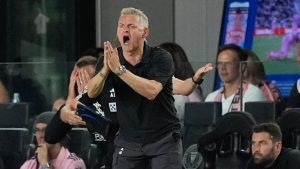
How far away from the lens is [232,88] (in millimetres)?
11633

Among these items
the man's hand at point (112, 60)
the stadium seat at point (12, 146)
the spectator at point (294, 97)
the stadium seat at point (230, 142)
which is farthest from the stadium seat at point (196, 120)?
the man's hand at point (112, 60)

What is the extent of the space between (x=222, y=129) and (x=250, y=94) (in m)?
0.71

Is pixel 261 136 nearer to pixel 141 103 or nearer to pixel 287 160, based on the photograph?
pixel 287 160

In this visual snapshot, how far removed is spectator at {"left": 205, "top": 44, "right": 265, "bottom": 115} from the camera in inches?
453

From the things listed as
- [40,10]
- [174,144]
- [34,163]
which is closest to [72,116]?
[174,144]

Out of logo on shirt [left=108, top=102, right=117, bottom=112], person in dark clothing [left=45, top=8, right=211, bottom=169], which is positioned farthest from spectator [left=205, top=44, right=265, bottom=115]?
person in dark clothing [left=45, top=8, right=211, bottom=169]

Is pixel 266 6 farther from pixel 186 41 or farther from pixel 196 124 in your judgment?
pixel 196 124

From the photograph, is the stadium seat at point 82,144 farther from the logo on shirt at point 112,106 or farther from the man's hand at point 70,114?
the logo on shirt at point 112,106

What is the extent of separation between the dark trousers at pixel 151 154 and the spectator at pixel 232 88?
2782mm

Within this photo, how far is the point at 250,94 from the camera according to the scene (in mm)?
11492

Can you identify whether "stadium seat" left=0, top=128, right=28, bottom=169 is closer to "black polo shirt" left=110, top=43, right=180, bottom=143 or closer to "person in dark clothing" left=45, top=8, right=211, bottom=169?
"person in dark clothing" left=45, top=8, right=211, bottom=169

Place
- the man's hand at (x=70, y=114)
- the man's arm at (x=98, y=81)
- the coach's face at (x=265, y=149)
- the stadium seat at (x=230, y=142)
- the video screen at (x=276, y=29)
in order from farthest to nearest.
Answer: the video screen at (x=276, y=29)
the stadium seat at (x=230, y=142)
the coach's face at (x=265, y=149)
the man's hand at (x=70, y=114)
the man's arm at (x=98, y=81)

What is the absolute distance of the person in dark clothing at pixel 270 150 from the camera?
33.2ft

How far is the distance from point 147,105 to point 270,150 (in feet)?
6.29
